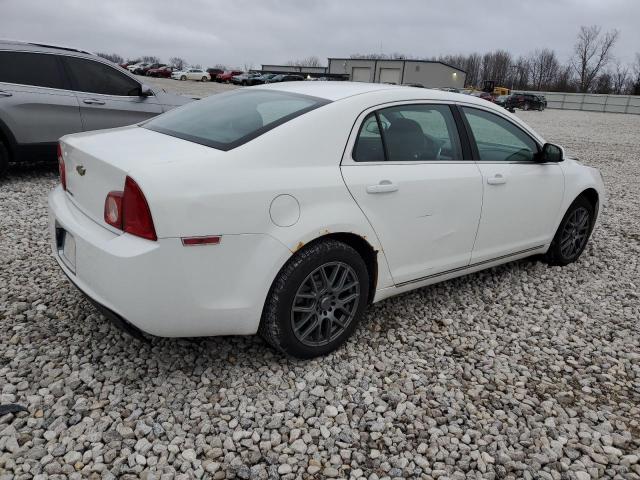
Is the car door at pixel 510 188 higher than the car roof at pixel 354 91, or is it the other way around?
the car roof at pixel 354 91

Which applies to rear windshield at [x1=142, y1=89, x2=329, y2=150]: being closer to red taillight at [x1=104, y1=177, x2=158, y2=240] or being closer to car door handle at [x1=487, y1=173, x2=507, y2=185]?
red taillight at [x1=104, y1=177, x2=158, y2=240]

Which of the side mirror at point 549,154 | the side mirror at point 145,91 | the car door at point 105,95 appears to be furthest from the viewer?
the side mirror at point 145,91

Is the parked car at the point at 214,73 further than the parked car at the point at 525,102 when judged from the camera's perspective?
Yes

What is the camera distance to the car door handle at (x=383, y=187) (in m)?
2.84

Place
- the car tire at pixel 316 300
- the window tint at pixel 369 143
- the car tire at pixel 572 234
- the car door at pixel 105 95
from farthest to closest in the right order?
the car door at pixel 105 95
the car tire at pixel 572 234
the window tint at pixel 369 143
the car tire at pixel 316 300

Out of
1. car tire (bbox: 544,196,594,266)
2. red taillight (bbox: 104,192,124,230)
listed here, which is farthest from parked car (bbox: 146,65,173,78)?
red taillight (bbox: 104,192,124,230)

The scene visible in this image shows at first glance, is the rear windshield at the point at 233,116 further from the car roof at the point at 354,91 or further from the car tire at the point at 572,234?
the car tire at the point at 572,234

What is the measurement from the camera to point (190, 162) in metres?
2.37

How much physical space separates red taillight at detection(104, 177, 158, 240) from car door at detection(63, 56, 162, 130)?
4942 mm

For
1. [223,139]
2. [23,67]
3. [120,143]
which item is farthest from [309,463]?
[23,67]

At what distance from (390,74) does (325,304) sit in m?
68.5

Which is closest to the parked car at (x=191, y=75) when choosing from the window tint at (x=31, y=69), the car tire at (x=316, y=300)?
the window tint at (x=31, y=69)

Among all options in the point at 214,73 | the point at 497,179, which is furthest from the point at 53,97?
the point at 214,73

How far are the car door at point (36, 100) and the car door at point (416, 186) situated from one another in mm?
5066
